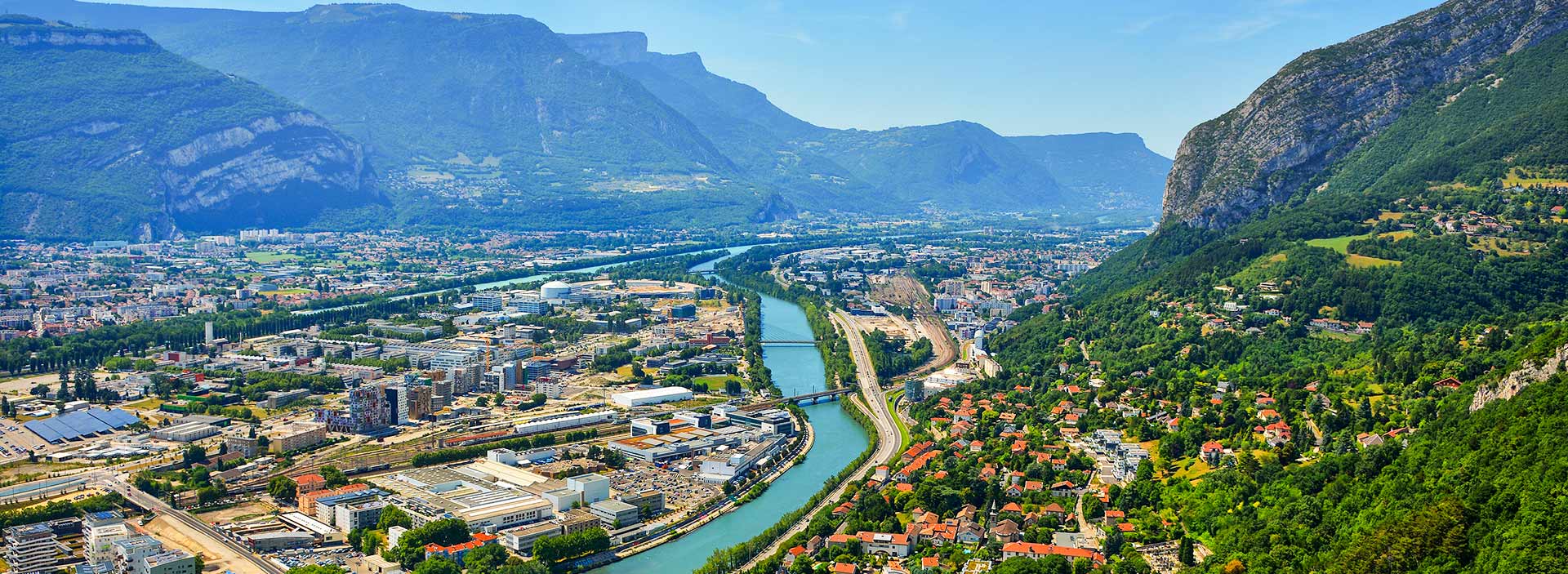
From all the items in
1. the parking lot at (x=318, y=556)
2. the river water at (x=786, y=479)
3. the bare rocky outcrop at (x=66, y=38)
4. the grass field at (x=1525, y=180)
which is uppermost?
the bare rocky outcrop at (x=66, y=38)

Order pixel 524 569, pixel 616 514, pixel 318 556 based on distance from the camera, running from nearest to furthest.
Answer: pixel 524 569
pixel 318 556
pixel 616 514

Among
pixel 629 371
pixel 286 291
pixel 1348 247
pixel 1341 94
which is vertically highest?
pixel 1341 94

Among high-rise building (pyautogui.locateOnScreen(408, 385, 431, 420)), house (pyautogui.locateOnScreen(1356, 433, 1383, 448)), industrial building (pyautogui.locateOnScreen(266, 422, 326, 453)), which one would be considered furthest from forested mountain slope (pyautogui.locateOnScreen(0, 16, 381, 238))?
house (pyautogui.locateOnScreen(1356, 433, 1383, 448))

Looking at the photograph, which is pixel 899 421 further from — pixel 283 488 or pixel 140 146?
pixel 140 146

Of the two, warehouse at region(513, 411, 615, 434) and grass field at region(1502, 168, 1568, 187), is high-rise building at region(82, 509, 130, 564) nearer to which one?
warehouse at region(513, 411, 615, 434)

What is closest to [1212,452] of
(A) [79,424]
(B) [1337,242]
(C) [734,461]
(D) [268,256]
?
(C) [734,461]

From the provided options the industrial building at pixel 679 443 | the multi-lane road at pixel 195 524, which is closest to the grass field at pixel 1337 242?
the industrial building at pixel 679 443

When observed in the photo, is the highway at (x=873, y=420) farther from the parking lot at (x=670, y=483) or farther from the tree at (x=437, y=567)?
the tree at (x=437, y=567)
